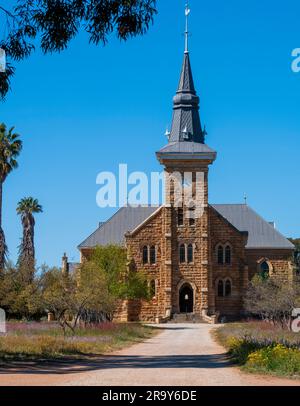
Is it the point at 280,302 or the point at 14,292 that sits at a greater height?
the point at 14,292

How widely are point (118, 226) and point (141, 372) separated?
55.9 m

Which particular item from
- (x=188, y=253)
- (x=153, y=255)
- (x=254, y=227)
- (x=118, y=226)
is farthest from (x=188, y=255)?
(x=254, y=227)

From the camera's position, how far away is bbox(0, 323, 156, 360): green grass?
25319 millimetres

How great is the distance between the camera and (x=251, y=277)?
72812 mm

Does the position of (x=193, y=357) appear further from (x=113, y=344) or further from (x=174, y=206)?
(x=174, y=206)

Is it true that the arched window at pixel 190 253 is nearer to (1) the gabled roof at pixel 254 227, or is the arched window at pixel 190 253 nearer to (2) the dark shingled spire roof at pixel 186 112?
(1) the gabled roof at pixel 254 227

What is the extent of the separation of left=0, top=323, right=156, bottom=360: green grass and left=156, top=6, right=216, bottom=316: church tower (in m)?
27.6

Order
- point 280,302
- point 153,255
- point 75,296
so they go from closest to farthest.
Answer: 1. point 75,296
2. point 280,302
3. point 153,255

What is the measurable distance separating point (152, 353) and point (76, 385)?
12917mm

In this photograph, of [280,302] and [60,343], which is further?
[280,302]

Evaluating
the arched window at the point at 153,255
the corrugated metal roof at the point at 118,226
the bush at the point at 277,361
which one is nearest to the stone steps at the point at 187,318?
the arched window at the point at 153,255

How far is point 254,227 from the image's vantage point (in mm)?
76312

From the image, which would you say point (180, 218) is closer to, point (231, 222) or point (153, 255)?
point (153, 255)
